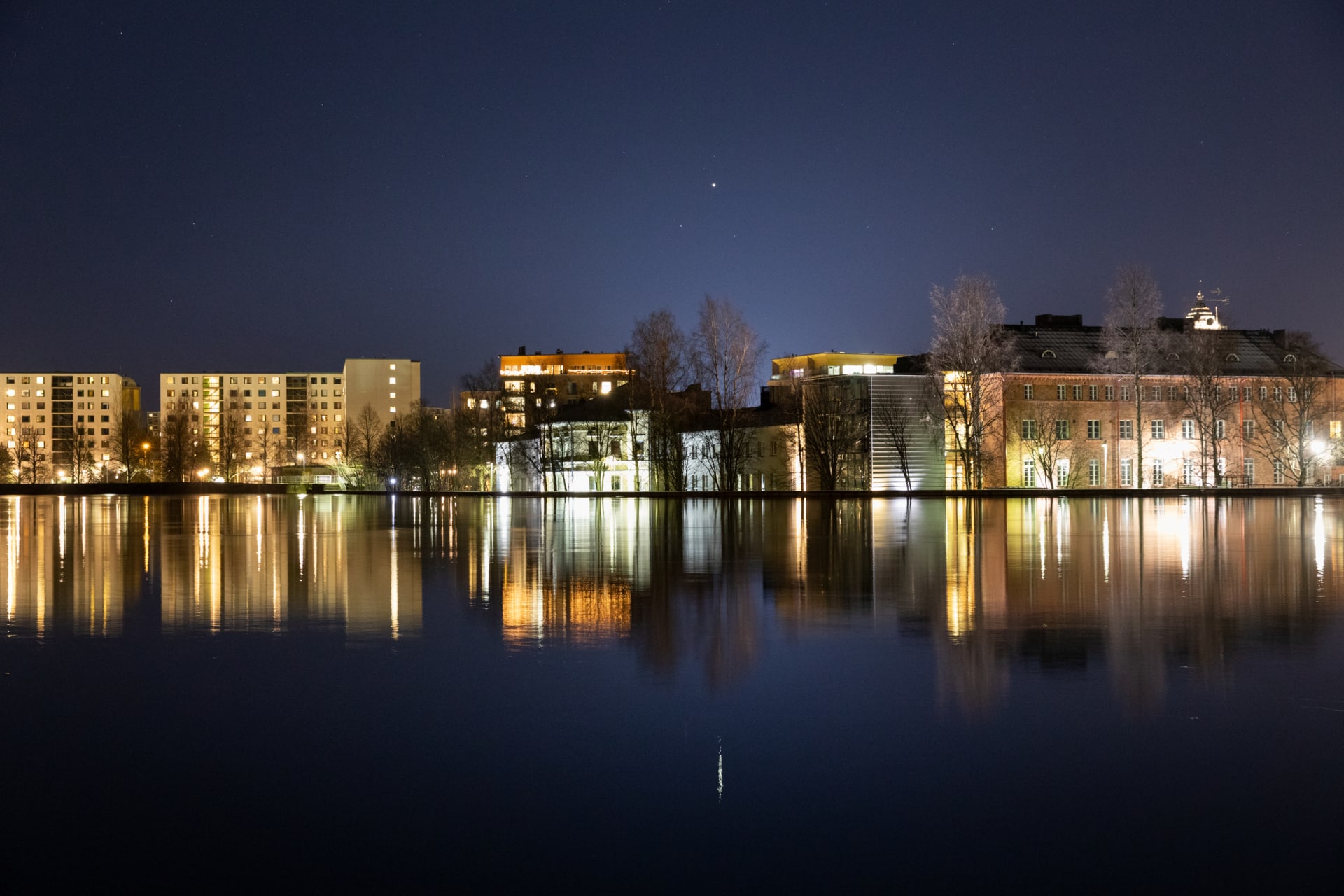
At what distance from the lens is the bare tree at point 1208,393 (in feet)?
249

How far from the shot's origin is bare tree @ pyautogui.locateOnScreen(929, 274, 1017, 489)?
68.1 metres

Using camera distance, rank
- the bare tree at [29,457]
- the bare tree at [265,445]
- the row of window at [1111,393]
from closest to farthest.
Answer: the row of window at [1111,393]
the bare tree at [29,457]
the bare tree at [265,445]

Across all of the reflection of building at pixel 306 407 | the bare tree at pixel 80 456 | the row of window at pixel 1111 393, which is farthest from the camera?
the reflection of building at pixel 306 407

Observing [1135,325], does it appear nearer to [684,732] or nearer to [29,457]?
[684,732]

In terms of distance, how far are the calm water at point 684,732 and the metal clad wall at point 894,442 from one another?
5966 centimetres

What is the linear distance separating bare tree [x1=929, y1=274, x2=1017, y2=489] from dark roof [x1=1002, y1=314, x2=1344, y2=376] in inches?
410

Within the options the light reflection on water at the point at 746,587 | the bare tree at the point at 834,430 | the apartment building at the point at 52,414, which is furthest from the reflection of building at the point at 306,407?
the light reflection on water at the point at 746,587

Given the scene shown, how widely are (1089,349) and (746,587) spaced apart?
74840 millimetres

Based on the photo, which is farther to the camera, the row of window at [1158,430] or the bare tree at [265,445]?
the bare tree at [265,445]

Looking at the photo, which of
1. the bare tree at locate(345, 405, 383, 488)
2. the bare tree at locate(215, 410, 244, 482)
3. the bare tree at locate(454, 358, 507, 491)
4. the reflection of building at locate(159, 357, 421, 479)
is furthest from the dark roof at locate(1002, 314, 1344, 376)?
the reflection of building at locate(159, 357, 421, 479)

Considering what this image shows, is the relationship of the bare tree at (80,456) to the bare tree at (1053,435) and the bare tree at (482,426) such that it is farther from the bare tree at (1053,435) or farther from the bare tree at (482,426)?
the bare tree at (1053,435)

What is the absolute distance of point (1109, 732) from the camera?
7895mm

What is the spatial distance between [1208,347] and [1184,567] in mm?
65338

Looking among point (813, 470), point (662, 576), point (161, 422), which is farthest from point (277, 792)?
Result: point (161, 422)
